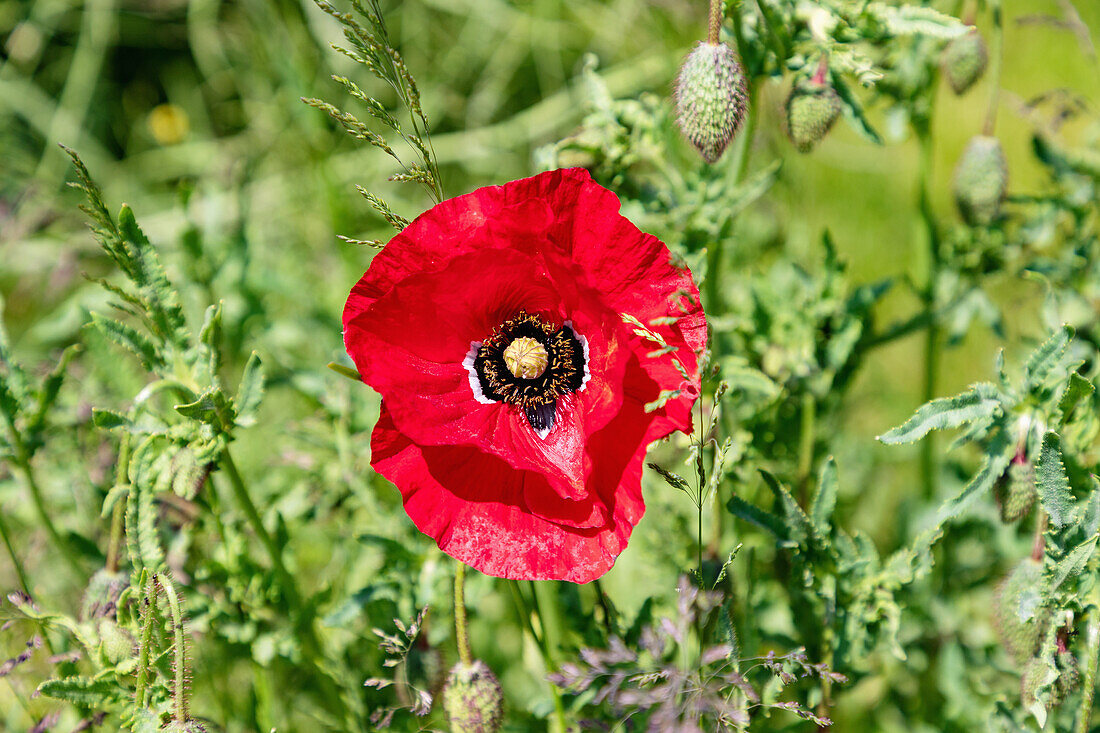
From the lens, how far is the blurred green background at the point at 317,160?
2.24 meters

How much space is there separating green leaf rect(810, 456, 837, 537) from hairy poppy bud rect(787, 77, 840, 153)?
54 centimetres

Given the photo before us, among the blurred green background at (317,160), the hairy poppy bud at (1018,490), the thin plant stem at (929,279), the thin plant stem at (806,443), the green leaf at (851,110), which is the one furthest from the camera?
the blurred green background at (317,160)

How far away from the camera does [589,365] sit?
1283 millimetres

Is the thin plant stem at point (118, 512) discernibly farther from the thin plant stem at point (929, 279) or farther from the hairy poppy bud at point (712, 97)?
the thin plant stem at point (929, 279)

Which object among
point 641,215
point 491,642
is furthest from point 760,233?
point 491,642

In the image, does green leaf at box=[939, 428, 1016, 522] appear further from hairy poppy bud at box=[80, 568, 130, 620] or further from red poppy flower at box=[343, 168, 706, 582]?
hairy poppy bud at box=[80, 568, 130, 620]

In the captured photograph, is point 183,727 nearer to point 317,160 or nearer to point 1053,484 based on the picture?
point 1053,484

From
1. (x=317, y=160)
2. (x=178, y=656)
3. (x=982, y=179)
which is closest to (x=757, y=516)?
(x=178, y=656)

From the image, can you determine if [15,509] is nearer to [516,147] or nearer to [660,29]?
[516,147]

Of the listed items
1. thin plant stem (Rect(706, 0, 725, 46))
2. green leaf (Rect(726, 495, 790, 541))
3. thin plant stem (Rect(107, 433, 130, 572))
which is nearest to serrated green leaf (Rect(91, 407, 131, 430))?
thin plant stem (Rect(107, 433, 130, 572))

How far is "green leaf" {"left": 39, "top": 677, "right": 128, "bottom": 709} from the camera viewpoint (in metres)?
1.23

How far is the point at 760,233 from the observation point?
2363 millimetres

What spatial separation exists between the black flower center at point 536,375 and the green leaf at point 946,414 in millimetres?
480

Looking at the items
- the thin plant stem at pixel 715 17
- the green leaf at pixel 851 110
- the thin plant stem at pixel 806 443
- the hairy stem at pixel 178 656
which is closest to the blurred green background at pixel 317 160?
the thin plant stem at pixel 806 443
